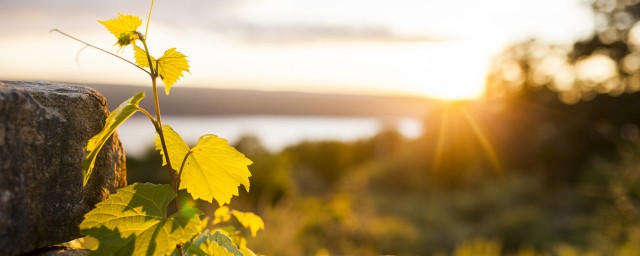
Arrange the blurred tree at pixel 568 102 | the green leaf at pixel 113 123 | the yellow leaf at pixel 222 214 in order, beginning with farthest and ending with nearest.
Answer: the blurred tree at pixel 568 102 → the yellow leaf at pixel 222 214 → the green leaf at pixel 113 123

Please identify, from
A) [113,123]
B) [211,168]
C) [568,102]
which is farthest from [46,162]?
[568,102]

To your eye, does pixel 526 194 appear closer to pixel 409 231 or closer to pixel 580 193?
pixel 580 193

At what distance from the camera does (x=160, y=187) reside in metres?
1.21

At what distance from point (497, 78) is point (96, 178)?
16.2m

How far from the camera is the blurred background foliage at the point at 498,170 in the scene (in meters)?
9.48

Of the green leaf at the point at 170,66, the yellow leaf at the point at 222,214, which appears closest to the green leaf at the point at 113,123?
the green leaf at the point at 170,66

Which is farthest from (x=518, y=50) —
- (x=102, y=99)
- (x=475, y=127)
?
(x=102, y=99)

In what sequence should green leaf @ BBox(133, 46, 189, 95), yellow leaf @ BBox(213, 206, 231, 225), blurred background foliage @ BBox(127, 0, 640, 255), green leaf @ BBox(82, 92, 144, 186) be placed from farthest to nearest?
blurred background foliage @ BBox(127, 0, 640, 255) < yellow leaf @ BBox(213, 206, 231, 225) < green leaf @ BBox(133, 46, 189, 95) < green leaf @ BBox(82, 92, 144, 186)

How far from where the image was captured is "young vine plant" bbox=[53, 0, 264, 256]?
3.76 feet

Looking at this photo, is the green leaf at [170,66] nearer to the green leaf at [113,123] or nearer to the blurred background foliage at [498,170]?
the green leaf at [113,123]

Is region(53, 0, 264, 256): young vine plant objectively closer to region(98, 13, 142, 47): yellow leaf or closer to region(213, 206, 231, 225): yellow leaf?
region(98, 13, 142, 47): yellow leaf

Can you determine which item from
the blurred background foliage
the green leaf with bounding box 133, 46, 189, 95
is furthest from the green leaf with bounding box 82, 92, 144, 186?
the blurred background foliage

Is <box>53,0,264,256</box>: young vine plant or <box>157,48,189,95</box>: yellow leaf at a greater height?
<box>157,48,189,95</box>: yellow leaf

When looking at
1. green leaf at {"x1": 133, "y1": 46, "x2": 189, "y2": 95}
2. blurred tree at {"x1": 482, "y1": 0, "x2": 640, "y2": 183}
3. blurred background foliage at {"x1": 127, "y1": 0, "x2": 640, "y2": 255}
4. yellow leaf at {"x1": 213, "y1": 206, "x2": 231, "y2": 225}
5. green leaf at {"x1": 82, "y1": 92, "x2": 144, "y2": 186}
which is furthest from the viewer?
blurred tree at {"x1": 482, "y1": 0, "x2": 640, "y2": 183}
